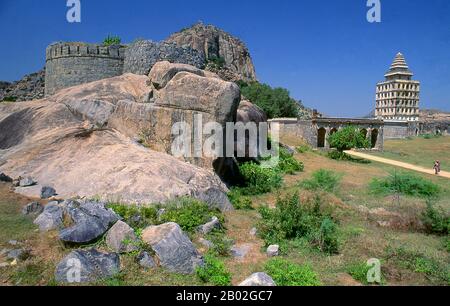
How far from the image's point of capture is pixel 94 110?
13805 millimetres

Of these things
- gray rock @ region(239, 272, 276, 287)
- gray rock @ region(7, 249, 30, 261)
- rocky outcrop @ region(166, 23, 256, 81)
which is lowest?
gray rock @ region(239, 272, 276, 287)

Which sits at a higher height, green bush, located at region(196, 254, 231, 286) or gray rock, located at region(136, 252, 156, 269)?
gray rock, located at region(136, 252, 156, 269)

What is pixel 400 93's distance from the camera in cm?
5850

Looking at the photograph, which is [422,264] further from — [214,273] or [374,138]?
[374,138]

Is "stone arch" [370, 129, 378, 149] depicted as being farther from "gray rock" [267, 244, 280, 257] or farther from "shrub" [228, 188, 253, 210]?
"gray rock" [267, 244, 280, 257]

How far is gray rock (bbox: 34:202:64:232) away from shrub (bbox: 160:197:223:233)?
208cm

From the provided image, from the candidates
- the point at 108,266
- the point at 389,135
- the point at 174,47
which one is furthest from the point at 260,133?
the point at 389,135

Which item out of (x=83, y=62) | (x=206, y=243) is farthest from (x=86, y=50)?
(x=206, y=243)

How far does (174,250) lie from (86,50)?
15.5 meters

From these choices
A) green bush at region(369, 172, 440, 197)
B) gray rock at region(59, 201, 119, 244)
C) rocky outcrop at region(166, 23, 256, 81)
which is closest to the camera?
gray rock at region(59, 201, 119, 244)

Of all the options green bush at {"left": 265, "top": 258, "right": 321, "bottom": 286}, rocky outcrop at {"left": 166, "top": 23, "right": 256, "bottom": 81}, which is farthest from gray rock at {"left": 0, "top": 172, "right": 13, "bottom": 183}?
rocky outcrop at {"left": 166, "top": 23, "right": 256, "bottom": 81}

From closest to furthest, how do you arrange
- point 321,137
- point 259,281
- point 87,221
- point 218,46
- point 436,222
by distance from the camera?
point 259,281 < point 87,221 < point 436,222 < point 321,137 < point 218,46

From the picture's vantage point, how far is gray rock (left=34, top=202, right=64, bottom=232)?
25.0ft
